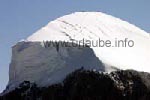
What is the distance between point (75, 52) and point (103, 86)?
2.67 metres

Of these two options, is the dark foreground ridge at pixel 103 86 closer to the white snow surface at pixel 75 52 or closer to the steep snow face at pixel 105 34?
the white snow surface at pixel 75 52

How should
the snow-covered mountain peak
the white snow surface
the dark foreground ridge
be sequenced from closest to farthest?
the dark foreground ridge
the white snow surface
the snow-covered mountain peak

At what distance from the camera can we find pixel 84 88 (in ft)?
63.3

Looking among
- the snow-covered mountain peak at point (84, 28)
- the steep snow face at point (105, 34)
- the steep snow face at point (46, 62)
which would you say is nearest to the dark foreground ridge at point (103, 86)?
the steep snow face at point (46, 62)

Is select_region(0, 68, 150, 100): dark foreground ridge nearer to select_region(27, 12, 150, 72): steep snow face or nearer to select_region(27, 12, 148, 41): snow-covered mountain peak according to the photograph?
select_region(27, 12, 150, 72): steep snow face

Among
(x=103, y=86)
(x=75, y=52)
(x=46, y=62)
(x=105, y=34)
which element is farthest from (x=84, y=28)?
(x=103, y=86)

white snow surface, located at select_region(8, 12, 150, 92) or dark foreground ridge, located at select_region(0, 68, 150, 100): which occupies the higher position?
white snow surface, located at select_region(8, 12, 150, 92)

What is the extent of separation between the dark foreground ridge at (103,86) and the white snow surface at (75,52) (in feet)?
1.84

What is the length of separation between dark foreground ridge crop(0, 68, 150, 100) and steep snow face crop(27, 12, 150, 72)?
1.03 meters

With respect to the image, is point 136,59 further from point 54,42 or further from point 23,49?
point 23,49

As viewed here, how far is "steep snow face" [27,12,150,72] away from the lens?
826 inches

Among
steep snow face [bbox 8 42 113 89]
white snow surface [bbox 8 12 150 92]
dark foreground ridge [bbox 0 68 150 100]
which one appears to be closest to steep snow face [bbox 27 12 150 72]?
white snow surface [bbox 8 12 150 92]

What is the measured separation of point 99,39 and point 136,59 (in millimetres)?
1801

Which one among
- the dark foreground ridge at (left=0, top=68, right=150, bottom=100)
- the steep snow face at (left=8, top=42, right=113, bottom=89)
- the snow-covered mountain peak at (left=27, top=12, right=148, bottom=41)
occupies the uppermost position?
the snow-covered mountain peak at (left=27, top=12, right=148, bottom=41)
